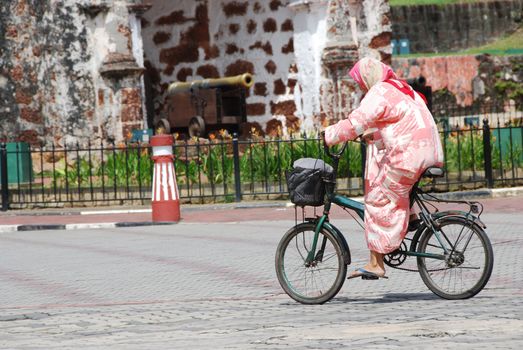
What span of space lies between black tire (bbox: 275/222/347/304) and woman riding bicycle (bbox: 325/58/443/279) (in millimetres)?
174

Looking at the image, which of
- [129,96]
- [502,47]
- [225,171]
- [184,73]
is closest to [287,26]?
[184,73]

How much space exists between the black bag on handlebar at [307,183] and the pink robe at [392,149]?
10.2 inches

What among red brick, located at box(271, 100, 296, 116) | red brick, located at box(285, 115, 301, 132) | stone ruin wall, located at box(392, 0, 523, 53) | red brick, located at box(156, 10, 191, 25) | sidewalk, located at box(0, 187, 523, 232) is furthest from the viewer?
stone ruin wall, located at box(392, 0, 523, 53)

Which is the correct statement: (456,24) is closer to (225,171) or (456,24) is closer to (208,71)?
(208,71)

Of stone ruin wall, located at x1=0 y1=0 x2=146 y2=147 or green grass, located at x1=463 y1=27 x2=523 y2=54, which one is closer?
stone ruin wall, located at x1=0 y1=0 x2=146 y2=147

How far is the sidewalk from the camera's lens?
1819 centimetres

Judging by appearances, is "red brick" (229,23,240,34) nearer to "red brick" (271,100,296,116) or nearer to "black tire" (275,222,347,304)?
"red brick" (271,100,296,116)

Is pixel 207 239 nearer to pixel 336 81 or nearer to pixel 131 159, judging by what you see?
pixel 131 159

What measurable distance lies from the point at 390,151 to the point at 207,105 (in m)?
17.0

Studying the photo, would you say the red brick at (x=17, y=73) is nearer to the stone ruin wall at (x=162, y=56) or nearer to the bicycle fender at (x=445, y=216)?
the stone ruin wall at (x=162, y=56)

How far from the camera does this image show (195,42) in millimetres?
28219

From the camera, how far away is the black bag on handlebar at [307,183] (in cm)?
902

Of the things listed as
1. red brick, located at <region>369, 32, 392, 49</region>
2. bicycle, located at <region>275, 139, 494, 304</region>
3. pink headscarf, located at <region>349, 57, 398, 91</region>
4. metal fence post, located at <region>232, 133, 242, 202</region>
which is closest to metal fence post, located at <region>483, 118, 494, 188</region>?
metal fence post, located at <region>232, 133, 242, 202</region>

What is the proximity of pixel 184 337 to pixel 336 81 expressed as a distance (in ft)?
59.2
